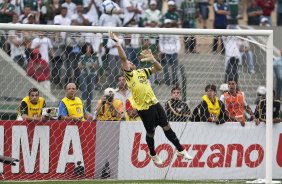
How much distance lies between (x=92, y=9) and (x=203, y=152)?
730 cm

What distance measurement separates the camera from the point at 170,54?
62.3ft

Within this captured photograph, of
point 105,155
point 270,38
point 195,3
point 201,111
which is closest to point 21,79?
point 105,155

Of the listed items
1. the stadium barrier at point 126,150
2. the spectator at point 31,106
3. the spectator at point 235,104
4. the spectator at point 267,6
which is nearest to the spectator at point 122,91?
the stadium barrier at point 126,150

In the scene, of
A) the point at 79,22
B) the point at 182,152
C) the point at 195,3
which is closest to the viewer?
the point at 182,152

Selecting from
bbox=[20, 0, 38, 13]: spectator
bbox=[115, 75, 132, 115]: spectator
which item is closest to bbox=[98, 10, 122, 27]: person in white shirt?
bbox=[20, 0, 38, 13]: spectator

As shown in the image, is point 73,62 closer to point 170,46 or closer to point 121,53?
point 121,53

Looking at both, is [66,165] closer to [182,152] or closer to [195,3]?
[182,152]

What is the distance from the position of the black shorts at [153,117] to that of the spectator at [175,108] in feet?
6.17

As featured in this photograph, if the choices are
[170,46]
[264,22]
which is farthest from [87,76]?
[264,22]

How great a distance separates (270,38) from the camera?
15.1m

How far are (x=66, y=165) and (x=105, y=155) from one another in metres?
0.75

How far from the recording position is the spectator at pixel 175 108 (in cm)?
1678

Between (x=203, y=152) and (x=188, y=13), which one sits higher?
(x=188, y=13)

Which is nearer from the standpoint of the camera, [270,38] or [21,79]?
[270,38]
